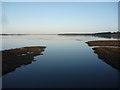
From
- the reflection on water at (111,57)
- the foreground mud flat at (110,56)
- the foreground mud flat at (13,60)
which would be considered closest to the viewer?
the foreground mud flat at (13,60)

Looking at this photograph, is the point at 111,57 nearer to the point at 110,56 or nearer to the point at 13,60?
the point at 110,56

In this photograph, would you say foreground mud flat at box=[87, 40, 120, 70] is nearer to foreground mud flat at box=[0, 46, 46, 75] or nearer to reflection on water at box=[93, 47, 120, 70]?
reflection on water at box=[93, 47, 120, 70]

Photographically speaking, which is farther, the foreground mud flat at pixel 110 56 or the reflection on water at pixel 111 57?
the foreground mud flat at pixel 110 56

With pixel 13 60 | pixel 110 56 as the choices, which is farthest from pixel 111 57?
pixel 13 60

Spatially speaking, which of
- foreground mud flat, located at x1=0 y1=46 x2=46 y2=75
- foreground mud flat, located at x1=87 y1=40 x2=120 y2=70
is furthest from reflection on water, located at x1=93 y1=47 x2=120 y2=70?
foreground mud flat, located at x1=0 y1=46 x2=46 y2=75

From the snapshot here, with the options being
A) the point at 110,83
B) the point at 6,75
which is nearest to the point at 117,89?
the point at 110,83

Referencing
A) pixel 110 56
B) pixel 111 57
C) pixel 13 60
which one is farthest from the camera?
pixel 110 56

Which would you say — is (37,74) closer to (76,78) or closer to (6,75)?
(6,75)

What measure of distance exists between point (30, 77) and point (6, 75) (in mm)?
3677

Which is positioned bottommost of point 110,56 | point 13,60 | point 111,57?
point 13,60

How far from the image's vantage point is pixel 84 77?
16875 millimetres

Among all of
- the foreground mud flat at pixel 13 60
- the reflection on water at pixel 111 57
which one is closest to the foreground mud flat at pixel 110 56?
the reflection on water at pixel 111 57

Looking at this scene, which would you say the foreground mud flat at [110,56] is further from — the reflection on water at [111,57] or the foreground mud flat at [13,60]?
the foreground mud flat at [13,60]

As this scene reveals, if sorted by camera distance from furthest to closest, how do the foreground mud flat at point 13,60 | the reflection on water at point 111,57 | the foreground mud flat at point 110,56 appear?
the foreground mud flat at point 110,56, the reflection on water at point 111,57, the foreground mud flat at point 13,60
